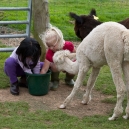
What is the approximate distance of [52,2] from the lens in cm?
1164

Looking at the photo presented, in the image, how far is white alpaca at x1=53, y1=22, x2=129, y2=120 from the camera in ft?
13.9

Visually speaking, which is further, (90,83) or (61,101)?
(61,101)

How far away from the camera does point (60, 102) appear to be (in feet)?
16.6

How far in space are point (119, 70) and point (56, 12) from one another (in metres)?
6.60

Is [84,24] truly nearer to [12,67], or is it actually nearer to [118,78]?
[12,67]

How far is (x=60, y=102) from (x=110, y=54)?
119 centimetres

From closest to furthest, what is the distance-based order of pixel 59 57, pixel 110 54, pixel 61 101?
pixel 110 54
pixel 59 57
pixel 61 101

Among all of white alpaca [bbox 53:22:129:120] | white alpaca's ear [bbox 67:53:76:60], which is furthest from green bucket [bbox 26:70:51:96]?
white alpaca [bbox 53:22:129:120]

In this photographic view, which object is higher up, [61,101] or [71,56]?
[71,56]

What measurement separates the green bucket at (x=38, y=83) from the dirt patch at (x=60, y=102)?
75 mm

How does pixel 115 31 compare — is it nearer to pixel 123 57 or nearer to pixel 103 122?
pixel 123 57

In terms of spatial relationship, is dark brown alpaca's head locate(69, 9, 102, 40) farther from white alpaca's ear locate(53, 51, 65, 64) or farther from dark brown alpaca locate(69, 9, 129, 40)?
white alpaca's ear locate(53, 51, 65, 64)

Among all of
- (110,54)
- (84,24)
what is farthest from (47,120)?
(84,24)

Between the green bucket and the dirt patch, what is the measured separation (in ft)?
0.25
